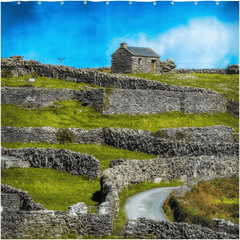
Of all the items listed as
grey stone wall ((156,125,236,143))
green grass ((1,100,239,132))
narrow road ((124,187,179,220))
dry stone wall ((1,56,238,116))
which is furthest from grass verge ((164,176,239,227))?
dry stone wall ((1,56,238,116))

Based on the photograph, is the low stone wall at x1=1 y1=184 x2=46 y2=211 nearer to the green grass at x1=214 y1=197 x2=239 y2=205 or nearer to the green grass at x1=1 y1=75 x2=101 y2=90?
the green grass at x1=214 y1=197 x2=239 y2=205

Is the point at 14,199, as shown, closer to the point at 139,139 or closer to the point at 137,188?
the point at 137,188

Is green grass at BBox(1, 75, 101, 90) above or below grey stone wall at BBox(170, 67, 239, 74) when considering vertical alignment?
below

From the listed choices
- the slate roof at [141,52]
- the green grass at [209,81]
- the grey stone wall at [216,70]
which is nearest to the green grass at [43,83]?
the green grass at [209,81]

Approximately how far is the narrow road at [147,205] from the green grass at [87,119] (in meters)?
15.6

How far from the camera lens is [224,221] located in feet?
56.3

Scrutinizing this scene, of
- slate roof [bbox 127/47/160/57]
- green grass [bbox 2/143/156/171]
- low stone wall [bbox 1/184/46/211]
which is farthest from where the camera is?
slate roof [bbox 127/47/160/57]

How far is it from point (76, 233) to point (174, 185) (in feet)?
57.0

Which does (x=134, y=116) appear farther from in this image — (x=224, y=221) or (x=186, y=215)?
(x=224, y=221)

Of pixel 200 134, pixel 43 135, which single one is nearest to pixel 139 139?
pixel 200 134

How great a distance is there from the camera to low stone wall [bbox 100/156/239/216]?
1190 inches

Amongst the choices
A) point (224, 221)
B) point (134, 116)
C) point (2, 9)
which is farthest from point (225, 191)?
point (134, 116)

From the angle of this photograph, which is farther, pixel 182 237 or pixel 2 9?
pixel 2 9

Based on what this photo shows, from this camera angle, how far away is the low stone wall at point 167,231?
15070mm
